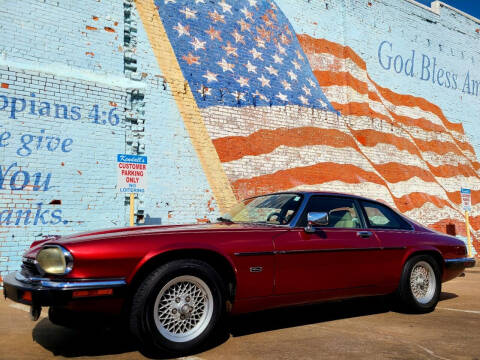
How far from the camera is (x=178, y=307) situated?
326cm

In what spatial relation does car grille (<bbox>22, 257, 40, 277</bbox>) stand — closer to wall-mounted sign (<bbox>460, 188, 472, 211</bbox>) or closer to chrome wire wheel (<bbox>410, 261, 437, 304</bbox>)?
chrome wire wheel (<bbox>410, 261, 437, 304</bbox>)

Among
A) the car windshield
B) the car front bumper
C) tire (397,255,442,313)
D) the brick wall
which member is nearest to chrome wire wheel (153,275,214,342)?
the car front bumper

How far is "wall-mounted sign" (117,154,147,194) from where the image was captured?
270 inches

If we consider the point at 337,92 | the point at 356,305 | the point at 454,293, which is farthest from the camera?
the point at 337,92

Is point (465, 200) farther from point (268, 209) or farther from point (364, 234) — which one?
point (268, 209)

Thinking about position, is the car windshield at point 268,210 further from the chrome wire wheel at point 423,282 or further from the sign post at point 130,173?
the sign post at point 130,173

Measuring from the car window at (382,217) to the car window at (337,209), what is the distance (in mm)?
190

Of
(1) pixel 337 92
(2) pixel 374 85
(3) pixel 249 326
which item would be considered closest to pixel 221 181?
(1) pixel 337 92

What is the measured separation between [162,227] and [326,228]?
157 cm

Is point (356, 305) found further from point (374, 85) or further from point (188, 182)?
point (374, 85)

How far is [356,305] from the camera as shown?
5.33 m

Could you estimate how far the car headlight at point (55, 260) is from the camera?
9.82 feet

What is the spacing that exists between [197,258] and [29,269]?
4.18 feet

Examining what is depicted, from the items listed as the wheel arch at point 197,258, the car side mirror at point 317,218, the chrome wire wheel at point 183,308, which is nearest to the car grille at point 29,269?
the wheel arch at point 197,258
